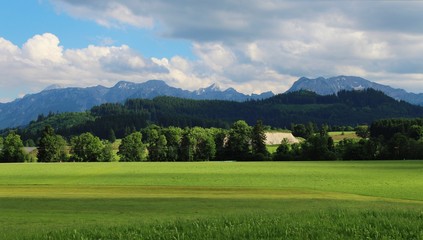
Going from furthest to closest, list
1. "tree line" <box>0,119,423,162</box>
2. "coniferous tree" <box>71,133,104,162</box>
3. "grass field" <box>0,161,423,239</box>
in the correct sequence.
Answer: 1. "coniferous tree" <box>71,133,104,162</box>
2. "tree line" <box>0,119,423,162</box>
3. "grass field" <box>0,161,423,239</box>

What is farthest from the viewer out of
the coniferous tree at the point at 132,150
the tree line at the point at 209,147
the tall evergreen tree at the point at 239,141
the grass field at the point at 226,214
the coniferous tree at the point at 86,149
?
the coniferous tree at the point at 132,150

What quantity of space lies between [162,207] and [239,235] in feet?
67.7

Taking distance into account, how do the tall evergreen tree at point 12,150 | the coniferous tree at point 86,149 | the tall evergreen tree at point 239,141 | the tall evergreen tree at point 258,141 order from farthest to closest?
Answer: the tall evergreen tree at point 239,141 < the tall evergreen tree at point 258,141 < the coniferous tree at point 86,149 < the tall evergreen tree at point 12,150

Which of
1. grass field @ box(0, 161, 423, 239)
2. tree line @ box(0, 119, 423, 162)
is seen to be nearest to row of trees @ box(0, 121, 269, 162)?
tree line @ box(0, 119, 423, 162)

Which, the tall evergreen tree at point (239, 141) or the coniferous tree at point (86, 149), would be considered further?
the tall evergreen tree at point (239, 141)

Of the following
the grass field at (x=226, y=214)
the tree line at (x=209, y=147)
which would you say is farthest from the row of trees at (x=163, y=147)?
the grass field at (x=226, y=214)

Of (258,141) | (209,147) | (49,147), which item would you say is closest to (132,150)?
(209,147)

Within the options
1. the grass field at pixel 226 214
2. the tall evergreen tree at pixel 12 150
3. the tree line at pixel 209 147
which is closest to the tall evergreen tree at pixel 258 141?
the tree line at pixel 209 147

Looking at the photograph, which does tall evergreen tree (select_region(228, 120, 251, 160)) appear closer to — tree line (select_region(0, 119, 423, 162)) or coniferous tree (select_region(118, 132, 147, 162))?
tree line (select_region(0, 119, 423, 162))

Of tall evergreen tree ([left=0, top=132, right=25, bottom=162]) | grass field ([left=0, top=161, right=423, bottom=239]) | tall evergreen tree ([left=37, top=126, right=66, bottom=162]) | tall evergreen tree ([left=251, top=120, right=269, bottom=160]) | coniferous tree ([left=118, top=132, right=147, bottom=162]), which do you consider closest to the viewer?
grass field ([left=0, top=161, right=423, bottom=239])

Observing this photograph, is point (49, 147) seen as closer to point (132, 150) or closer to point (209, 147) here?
point (132, 150)

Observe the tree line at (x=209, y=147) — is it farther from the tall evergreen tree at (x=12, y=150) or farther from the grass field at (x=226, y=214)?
the grass field at (x=226, y=214)

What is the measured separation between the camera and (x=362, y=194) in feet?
160

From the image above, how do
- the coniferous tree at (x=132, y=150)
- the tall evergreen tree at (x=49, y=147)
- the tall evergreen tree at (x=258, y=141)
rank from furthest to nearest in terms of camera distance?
the coniferous tree at (x=132, y=150), the tall evergreen tree at (x=258, y=141), the tall evergreen tree at (x=49, y=147)
